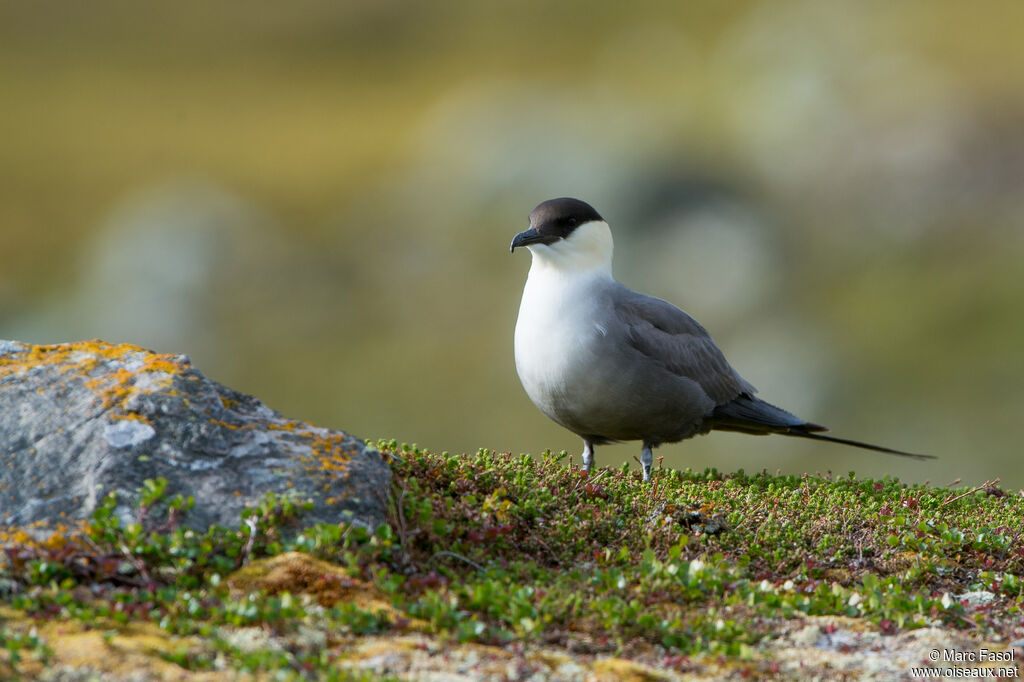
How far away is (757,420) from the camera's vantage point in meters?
9.45

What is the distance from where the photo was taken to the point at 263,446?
18.5ft

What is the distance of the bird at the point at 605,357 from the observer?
8.38 metres

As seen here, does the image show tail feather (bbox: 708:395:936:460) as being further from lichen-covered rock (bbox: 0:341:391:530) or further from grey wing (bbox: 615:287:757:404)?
lichen-covered rock (bbox: 0:341:391:530)

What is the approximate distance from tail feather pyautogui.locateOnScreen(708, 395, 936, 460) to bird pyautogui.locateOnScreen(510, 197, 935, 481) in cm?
1

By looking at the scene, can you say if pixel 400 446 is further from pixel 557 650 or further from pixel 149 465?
pixel 557 650

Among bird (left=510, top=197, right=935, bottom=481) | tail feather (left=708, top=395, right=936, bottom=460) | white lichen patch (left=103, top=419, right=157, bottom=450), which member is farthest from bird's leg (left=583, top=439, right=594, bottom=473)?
white lichen patch (left=103, top=419, right=157, bottom=450)

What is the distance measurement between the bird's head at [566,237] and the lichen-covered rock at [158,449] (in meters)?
3.53

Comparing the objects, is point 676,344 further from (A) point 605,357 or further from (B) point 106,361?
(B) point 106,361

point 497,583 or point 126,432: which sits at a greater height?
point 126,432

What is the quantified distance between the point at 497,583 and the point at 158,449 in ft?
5.78

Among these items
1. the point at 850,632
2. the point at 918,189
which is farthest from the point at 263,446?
the point at 918,189

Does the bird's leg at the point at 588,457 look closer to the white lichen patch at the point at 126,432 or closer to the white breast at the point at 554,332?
the white breast at the point at 554,332

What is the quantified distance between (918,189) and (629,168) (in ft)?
26.7

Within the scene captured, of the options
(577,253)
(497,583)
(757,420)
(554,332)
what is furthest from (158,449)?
(757,420)
